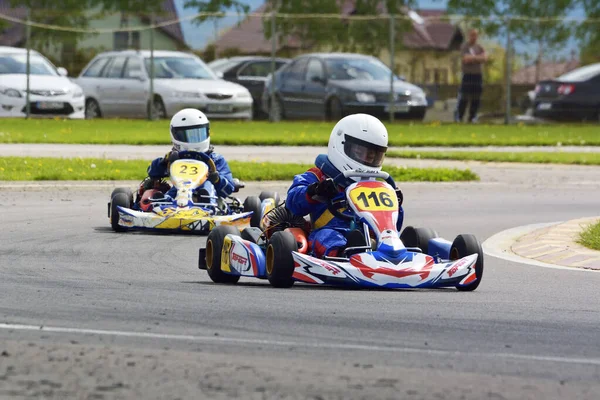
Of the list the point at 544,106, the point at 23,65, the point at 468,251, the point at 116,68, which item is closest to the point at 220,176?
the point at 468,251

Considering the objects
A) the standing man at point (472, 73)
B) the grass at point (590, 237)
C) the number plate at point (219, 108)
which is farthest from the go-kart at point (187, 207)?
the standing man at point (472, 73)

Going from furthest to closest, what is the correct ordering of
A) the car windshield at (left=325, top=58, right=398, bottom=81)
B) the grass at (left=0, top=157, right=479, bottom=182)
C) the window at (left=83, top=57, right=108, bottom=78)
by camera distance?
the window at (left=83, top=57, right=108, bottom=78) → the car windshield at (left=325, top=58, right=398, bottom=81) → the grass at (left=0, top=157, right=479, bottom=182)

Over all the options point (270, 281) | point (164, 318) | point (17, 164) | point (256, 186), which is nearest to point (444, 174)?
point (256, 186)

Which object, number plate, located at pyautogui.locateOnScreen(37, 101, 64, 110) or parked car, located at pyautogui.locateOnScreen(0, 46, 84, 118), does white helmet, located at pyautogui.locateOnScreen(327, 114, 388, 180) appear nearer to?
parked car, located at pyautogui.locateOnScreen(0, 46, 84, 118)

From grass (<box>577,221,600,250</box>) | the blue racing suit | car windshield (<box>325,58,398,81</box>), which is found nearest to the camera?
grass (<box>577,221,600,250</box>)

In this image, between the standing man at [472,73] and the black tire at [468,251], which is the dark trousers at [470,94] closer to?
the standing man at [472,73]

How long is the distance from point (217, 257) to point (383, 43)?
2527 cm

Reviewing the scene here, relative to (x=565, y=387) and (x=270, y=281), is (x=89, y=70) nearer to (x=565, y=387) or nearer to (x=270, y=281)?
(x=270, y=281)

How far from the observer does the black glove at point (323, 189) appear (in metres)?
9.43

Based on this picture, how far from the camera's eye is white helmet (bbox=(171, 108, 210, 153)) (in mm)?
14227

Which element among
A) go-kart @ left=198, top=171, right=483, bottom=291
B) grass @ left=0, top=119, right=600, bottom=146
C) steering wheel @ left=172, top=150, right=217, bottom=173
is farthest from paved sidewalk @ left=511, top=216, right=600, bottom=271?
grass @ left=0, top=119, right=600, bottom=146

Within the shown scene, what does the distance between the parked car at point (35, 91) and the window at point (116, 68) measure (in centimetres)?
90

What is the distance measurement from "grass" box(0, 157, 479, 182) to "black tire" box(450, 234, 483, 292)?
8.67 metres

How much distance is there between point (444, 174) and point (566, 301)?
411 inches
